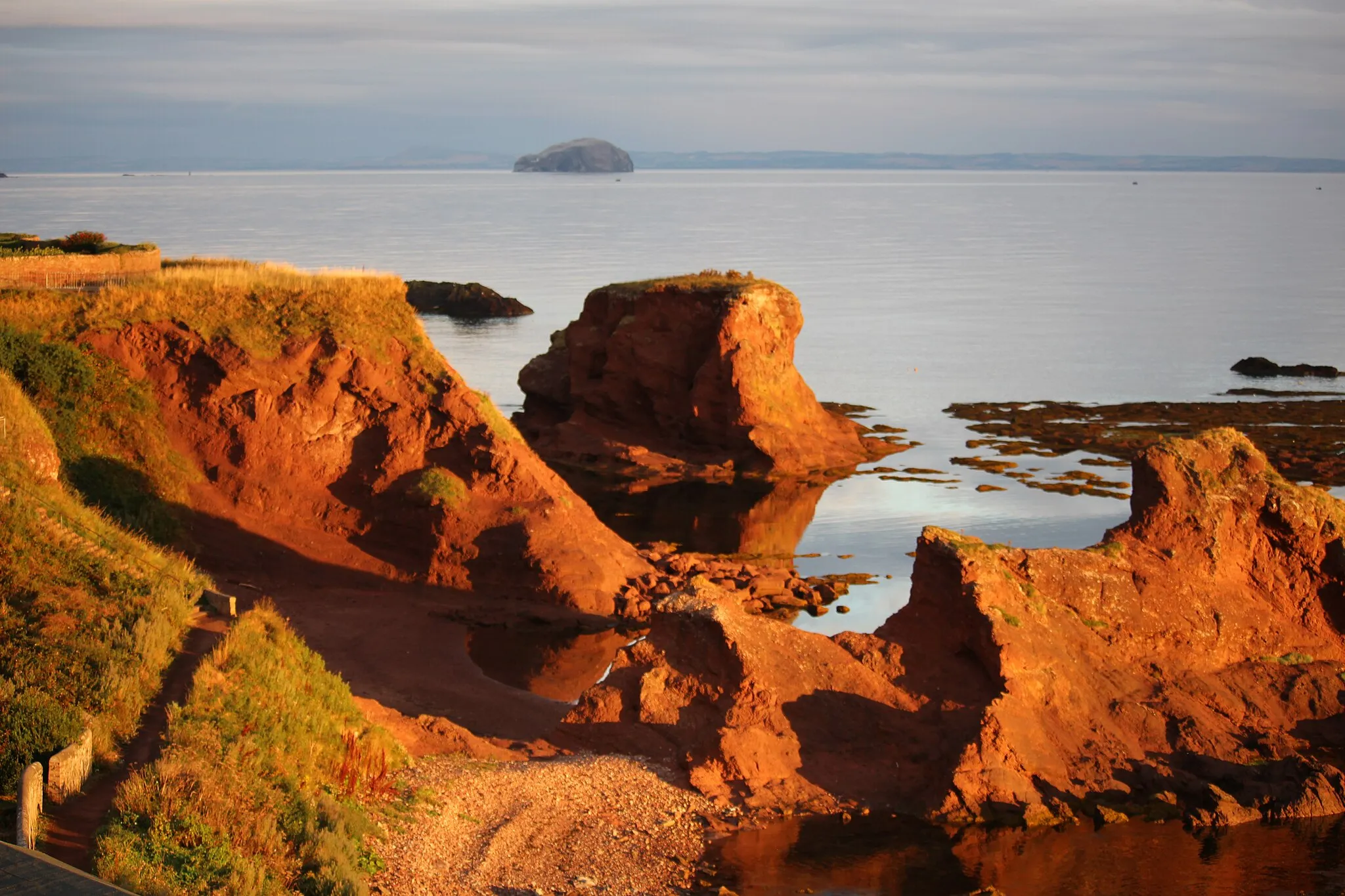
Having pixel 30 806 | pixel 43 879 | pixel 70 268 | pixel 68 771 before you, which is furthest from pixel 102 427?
pixel 43 879

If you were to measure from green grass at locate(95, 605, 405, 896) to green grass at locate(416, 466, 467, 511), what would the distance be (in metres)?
12.0

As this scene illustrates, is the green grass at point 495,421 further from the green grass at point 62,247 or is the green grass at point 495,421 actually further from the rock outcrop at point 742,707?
the rock outcrop at point 742,707

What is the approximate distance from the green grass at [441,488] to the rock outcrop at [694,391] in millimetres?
16365

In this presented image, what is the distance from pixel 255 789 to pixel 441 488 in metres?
17.6

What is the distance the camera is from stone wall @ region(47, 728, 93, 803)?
17.8 m

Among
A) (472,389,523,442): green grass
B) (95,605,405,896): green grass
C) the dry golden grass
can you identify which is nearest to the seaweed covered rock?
(95,605,405,896): green grass

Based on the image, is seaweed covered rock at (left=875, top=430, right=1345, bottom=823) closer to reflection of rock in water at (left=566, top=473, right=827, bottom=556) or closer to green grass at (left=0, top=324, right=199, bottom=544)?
reflection of rock in water at (left=566, top=473, right=827, bottom=556)

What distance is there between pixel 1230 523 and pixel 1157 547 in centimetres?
154

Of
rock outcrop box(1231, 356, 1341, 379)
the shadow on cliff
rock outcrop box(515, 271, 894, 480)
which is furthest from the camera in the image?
rock outcrop box(1231, 356, 1341, 379)

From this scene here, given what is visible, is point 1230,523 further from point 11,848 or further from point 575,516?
point 11,848

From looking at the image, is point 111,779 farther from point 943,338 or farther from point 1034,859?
point 943,338

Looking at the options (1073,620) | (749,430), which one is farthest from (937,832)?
(749,430)

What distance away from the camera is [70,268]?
40.3 m

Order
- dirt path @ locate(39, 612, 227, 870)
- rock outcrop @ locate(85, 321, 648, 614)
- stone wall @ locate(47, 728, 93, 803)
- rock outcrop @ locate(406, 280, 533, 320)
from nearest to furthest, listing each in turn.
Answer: dirt path @ locate(39, 612, 227, 870), stone wall @ locate(47, 728, 93, 803), rock outcrop @ locate(85, 321, 648, 614), rock outcrop @ locate(406, 280, 533, 320)
